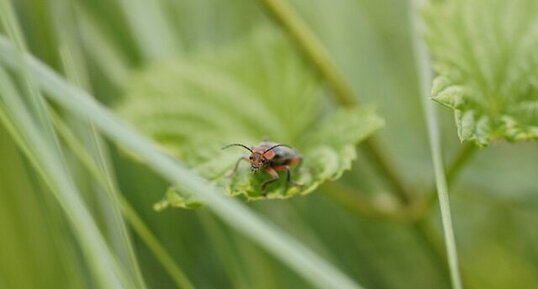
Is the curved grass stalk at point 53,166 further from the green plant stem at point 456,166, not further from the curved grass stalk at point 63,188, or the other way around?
the green plant stem at point 456,166

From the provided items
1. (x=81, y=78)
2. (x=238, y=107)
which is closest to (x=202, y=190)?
(x=238, y=107)

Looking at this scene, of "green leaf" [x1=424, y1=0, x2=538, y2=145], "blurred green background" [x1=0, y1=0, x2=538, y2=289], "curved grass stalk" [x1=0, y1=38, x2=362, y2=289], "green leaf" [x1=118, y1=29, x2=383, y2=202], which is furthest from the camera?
"blurred green background" [x1=0, y1=0, x2=538, y2=289]

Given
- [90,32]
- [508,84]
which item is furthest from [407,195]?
[90,32]

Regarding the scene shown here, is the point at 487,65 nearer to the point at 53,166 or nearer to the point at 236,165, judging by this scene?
the point at 236,165

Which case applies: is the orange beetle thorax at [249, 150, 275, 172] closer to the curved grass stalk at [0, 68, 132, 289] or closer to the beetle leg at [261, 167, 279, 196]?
the beetle leg at [261, 167, 279, 196]

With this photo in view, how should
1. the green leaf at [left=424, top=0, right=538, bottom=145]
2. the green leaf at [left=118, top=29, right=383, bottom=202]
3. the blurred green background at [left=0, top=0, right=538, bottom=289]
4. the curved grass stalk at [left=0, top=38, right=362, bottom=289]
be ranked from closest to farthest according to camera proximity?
the curved grass stalk at [left=0, top=38, right=362, bottom=289], the green leaf at [left=424, top=0, right=538, bottom=145], the green leaf at [left=118, top=29, right=383, bottom=202], the blurred green background at [left=0, top=0, right=538, bottom=289]

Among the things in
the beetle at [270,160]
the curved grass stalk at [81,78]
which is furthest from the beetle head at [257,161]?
the curved grass stalk at [81,78]

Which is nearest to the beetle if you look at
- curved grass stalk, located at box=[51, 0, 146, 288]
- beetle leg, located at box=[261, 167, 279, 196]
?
beetle leg, located at box=[261, 167, 279, 196]

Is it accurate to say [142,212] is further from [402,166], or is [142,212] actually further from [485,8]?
[485,8]
